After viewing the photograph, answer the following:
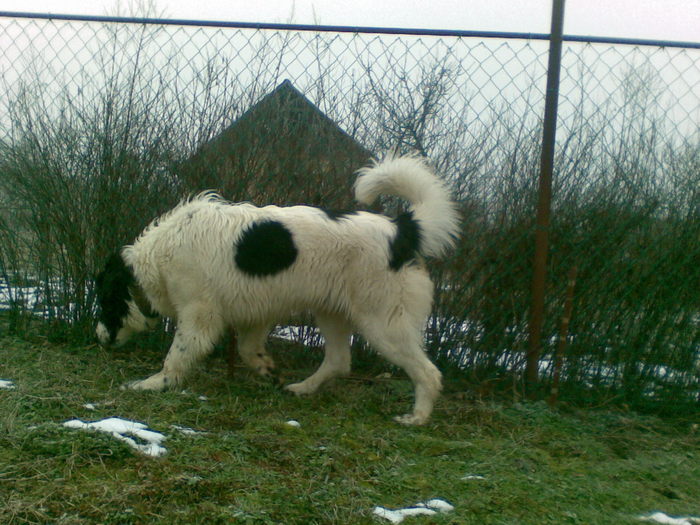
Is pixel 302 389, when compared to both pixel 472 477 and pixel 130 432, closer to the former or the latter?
pixel 130 432

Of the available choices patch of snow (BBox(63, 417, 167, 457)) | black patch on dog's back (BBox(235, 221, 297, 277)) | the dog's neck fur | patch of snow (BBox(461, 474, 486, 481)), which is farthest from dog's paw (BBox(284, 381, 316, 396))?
patch of snow (BBox(461, 474, 486, 481))

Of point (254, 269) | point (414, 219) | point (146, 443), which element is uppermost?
point (414, 219)

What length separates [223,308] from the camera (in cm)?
400

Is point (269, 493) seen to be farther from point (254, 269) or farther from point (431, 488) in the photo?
point (254, 269)

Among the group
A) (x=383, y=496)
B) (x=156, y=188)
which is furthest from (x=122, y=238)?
(x=383, y=496)

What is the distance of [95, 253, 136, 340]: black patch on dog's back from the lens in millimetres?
4254

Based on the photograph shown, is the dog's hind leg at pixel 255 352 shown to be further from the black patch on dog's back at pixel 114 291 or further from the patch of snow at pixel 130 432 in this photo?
the patch of snow at pixel 130 432

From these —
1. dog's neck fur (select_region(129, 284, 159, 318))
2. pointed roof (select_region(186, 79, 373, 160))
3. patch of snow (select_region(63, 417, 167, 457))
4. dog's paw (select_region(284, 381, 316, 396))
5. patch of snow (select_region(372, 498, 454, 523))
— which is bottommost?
patch of snow (select_region(372, 498, 454, 523))

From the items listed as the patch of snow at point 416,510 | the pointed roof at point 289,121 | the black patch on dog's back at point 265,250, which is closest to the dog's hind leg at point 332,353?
the black patch on dog's back at point 265,250

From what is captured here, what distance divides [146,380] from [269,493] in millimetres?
1833

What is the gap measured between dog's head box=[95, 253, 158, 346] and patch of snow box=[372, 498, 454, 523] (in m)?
2.52

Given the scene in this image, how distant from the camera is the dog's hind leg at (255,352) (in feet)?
14.1

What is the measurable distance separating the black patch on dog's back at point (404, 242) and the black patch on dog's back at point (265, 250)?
0.59 metres

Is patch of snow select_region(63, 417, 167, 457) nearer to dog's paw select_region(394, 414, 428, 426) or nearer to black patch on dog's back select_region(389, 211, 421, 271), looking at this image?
dog's paw select_region(394, 414, 428, 426)
